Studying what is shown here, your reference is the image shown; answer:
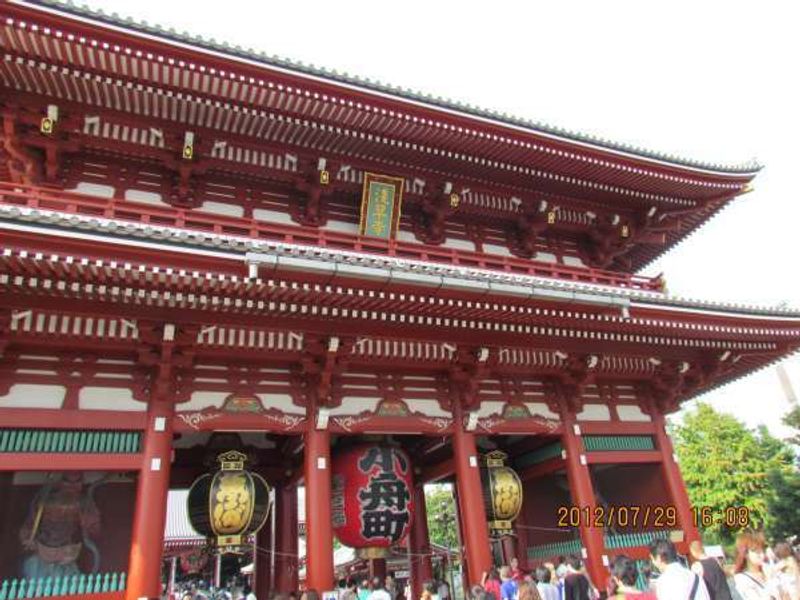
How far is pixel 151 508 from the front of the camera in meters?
7.86

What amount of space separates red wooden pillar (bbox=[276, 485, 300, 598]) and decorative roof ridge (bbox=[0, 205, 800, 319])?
6.34 meters

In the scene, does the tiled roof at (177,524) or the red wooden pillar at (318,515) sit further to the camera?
the tiled roof at (177,524)

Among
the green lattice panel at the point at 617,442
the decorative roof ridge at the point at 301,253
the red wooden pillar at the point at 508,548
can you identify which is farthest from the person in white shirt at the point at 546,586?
the red wooden pillar at the point at 508,548

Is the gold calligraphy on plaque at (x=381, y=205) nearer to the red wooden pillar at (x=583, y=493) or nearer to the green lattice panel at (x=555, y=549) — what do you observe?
the red wooden pillar at (x=583, y=493)

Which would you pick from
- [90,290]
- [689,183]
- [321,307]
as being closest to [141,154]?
[90,290]

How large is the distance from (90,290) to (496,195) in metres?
8.38

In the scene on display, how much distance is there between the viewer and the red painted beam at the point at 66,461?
24.8 ft

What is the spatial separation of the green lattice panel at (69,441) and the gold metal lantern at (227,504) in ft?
4.70

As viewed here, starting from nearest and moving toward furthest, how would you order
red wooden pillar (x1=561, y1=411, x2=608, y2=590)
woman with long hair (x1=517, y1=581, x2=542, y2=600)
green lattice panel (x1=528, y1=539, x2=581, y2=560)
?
woman with long hair (x1=517, y1=581, x2=542, y2=600), red wooden pillar (x1=561, y1=411, x2=608, y2=590), green lattice panel (x1=528, y1=539, x2=581, y2=560)

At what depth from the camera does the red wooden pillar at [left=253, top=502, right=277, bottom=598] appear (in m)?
12.4

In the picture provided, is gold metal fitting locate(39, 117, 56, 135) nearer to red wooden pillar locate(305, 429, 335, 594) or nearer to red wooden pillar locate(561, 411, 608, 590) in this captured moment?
red wooden pillar locate(305, 429, 335, 594)

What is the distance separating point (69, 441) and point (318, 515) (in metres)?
3.76

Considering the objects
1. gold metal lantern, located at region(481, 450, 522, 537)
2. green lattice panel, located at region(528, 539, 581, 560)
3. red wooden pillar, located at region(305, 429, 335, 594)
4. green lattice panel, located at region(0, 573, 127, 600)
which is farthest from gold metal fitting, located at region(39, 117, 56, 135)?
green lattice panel, located at region(528, 539, 581, 560)

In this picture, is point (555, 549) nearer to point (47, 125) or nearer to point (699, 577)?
point (699, 577)
